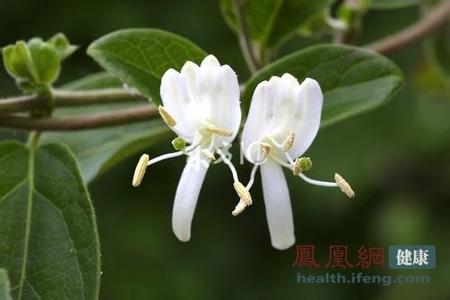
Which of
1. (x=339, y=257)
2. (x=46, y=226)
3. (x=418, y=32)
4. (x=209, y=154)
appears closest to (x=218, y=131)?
(x=209, y=154)

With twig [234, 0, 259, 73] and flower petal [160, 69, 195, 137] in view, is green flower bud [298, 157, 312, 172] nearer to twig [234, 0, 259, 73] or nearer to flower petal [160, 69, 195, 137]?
flower petal [160, 69, 195, 137]

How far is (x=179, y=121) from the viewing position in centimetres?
88

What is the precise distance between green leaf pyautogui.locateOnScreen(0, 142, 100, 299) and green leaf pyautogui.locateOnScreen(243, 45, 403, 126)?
22 centimetres

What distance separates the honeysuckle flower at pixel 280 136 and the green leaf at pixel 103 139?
30 cm

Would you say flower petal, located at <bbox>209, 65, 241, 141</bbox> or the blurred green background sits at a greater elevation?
the blurred green background

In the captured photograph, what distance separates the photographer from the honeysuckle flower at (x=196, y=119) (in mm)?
847

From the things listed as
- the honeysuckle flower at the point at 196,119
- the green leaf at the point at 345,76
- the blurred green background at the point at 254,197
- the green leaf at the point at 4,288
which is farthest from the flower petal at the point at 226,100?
the blurred green background at the point at 254,197

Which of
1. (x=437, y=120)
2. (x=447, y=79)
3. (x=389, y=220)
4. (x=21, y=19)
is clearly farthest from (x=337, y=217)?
(x=447, y=79)

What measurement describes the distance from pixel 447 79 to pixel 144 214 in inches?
58.8

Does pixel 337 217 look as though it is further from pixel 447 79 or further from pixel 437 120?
pixel 447 79

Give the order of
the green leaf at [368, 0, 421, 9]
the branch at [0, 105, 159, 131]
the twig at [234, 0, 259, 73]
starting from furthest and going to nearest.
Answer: the green leaf at [368, 0, 421, 9] → the twig at [234, 0, 259, 73] → the branch at [0, 105, 159, 131]

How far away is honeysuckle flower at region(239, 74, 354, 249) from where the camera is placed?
85 cm

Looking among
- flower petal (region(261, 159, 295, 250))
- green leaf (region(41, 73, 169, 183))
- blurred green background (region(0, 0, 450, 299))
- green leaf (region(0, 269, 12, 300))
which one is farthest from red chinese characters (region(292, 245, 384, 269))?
blurred green background (region(0, 0, 450, 299))

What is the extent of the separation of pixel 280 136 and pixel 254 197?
1.72 metres
